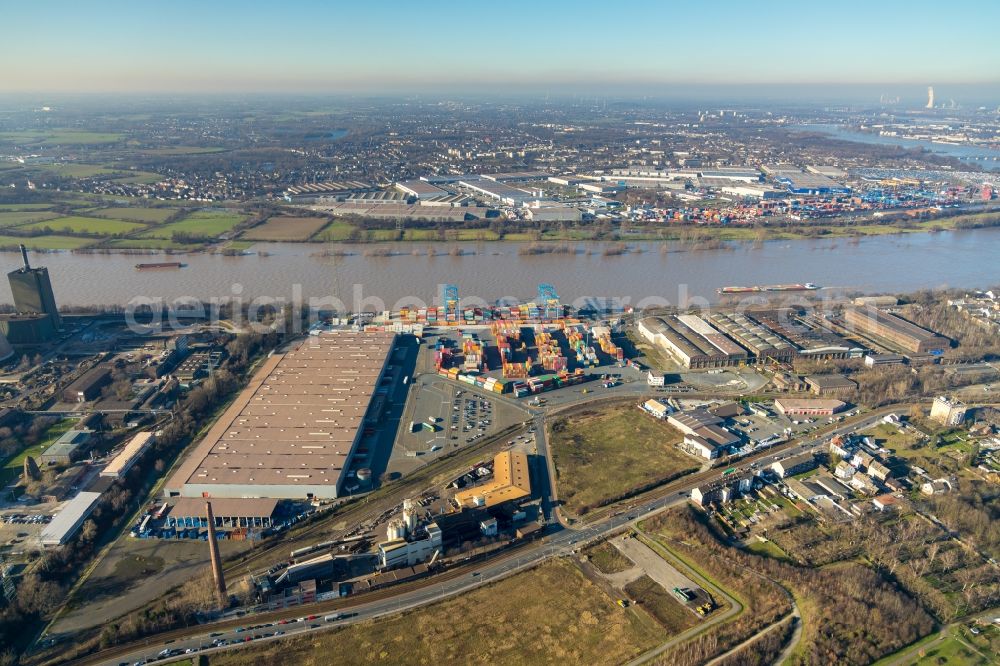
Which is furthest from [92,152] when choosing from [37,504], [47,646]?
[47,646]

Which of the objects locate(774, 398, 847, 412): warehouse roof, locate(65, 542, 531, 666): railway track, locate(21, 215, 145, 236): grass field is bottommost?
locate(65, 542, 531, 666): railway track

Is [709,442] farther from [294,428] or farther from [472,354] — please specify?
[294,428]

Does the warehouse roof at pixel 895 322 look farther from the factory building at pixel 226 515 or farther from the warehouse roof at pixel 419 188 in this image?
the warehouse roof at pixel 419 188

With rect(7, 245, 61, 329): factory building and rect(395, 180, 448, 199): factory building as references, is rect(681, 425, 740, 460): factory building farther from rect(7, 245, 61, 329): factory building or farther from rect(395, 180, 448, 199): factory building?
rect(395, 180, 448, 199): factory building

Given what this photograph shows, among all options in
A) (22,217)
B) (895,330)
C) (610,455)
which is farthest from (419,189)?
(610,455)

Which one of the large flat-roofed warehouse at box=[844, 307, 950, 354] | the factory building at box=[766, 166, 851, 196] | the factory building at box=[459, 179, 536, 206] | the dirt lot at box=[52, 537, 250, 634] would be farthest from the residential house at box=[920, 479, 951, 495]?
the factory building at box=[766, 166, 851, 196]

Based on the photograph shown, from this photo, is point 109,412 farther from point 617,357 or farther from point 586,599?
point 617,357

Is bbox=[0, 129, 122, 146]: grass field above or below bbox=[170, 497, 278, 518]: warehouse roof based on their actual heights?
A: above
